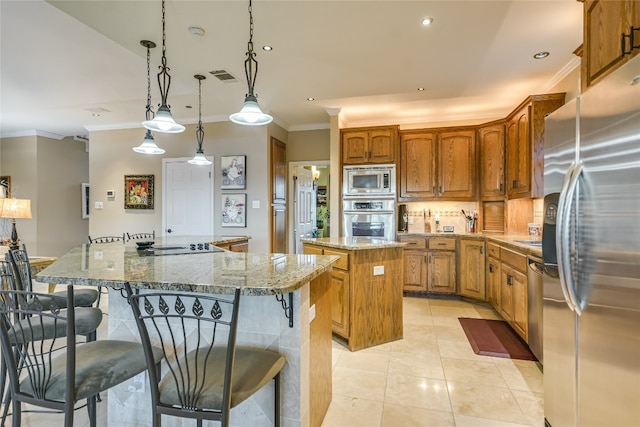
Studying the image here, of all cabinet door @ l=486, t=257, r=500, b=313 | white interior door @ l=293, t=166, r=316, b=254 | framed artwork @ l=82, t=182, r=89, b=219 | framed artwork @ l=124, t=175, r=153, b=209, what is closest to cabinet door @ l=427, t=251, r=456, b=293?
cabinet door @ l=486, t=257, r=500, b=313

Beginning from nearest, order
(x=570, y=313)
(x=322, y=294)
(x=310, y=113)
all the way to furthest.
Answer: (x=570, y=313) → (x=322, y=294) → (x=310, y=113)

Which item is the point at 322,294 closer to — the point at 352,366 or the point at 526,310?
the point at 352,366

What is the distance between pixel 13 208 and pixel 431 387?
202 inches

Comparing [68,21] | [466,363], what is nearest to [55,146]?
[68,21]

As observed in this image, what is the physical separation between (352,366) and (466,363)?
919 millimetres

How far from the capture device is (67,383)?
1.18 m

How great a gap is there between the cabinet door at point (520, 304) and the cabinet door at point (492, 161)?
1656 mm

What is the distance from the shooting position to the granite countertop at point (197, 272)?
1275 mm

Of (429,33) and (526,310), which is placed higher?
(429,33)

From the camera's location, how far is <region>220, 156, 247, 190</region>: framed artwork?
511cm

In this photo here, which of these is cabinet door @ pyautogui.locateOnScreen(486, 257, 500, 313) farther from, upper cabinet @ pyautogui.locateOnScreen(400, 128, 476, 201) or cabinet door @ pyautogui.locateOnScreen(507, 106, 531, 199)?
upper cabinet @ pyautogui.locateOnScreen(400, 128, 476, 201)

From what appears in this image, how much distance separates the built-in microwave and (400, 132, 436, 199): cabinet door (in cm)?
25

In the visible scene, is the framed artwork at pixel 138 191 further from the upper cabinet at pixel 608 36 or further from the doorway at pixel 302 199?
the upper cabinet at pixel 608 36

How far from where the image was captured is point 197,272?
1.54m
